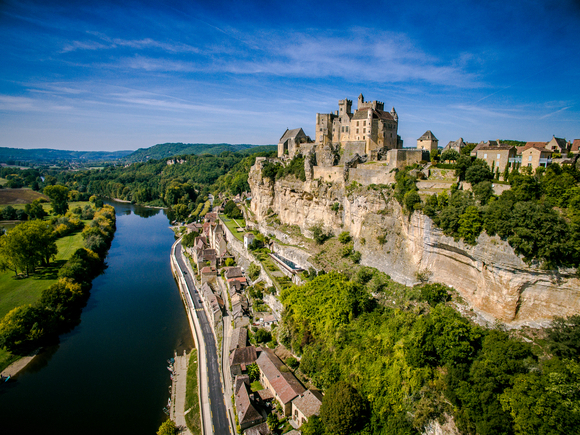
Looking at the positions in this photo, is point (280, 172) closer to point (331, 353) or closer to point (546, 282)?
point (331, 353)

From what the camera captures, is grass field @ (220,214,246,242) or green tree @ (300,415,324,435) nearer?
green tree @ (300,415,324,435)

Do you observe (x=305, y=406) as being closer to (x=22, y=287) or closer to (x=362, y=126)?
(x=362, y=126)

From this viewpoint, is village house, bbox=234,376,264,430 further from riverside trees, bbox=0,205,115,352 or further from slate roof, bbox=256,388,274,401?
riverside trees, bbox=0,205,115,352

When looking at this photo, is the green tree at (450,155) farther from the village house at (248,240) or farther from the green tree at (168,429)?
the green tree at (168,429)

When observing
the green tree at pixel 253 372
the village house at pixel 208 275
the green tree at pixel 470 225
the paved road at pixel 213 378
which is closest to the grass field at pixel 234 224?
the village house at pixel 208 275

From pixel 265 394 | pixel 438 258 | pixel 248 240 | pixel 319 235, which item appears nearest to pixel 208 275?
pixel 248 240

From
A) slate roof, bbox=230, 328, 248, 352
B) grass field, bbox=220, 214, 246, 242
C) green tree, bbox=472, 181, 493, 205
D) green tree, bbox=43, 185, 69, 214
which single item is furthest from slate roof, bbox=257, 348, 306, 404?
green tree, bbox=43, 185, 69, 214

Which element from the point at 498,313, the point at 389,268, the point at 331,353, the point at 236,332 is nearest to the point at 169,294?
the point at 236,332
